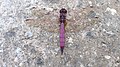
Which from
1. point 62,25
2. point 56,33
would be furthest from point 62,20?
point 56,33

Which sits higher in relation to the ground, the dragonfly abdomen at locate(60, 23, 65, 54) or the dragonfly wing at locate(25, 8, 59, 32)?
the dragonfly wing at locate(25, 8, 59, 32)

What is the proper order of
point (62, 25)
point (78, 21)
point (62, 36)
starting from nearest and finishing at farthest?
point (62, 36) → point (62, 25) → point (78, 21)

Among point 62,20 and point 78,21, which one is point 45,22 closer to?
point 62,20

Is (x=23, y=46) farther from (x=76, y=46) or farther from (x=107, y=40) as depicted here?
(x=107, y=40)

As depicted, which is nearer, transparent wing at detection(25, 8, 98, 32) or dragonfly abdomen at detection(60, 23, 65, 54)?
dragonfly abdomen at detection(60, 23, 65, 54)

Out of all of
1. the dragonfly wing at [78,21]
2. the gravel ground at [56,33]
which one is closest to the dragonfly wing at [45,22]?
the gravel ground at [56,33]

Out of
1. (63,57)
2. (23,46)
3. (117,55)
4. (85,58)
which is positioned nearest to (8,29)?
(23,46)

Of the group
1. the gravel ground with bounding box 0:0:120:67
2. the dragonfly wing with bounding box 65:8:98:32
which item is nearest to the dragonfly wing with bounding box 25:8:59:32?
the gravel ground with bounding box 0:0:120:67

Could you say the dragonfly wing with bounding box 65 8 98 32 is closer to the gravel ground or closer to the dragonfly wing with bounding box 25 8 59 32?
the gravel ground
